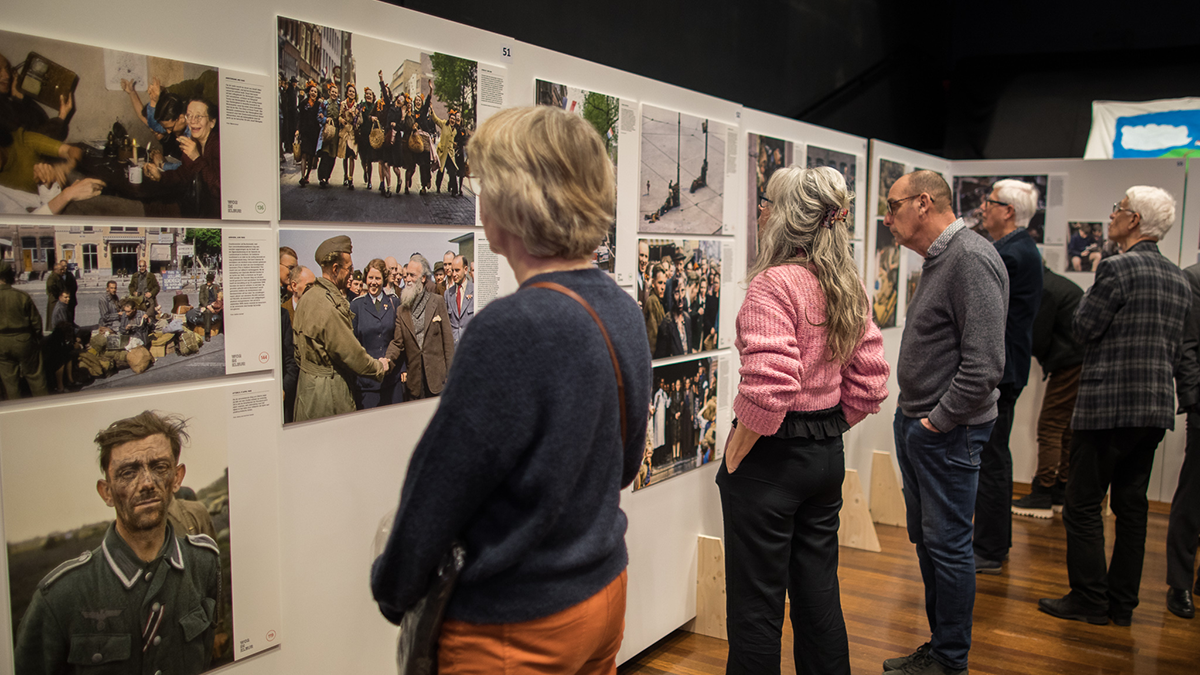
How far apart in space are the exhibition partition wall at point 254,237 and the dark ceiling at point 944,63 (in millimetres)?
1484

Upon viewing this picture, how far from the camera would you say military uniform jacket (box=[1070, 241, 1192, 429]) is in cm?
360

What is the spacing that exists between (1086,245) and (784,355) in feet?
17.6

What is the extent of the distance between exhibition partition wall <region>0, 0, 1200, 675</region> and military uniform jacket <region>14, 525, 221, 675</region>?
0.03 metres

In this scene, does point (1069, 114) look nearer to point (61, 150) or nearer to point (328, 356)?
point (328, 356)

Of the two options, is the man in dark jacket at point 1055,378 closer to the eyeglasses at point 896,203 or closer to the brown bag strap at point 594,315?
the eyeglasses at point 896,203

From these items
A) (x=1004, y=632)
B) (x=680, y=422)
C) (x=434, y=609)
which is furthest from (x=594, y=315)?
(x=1004, y=632)

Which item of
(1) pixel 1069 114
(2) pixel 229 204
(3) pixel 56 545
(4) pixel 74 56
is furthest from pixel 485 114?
(1) pixel 1069 114

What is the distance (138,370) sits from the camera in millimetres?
1751

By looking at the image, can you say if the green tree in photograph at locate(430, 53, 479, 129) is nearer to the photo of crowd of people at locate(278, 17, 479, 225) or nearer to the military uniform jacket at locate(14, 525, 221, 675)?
the photo of crowd of people at locate(278, 17, 479, 225)

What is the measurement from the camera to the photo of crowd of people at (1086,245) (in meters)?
6.41

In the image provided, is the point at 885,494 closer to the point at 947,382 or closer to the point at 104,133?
the point at 947,382

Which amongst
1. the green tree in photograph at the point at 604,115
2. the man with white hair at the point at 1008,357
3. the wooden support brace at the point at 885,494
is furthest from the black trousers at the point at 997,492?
the green tree in photograph at the point at 604,115

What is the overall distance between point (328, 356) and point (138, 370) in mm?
459

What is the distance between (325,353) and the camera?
2.10 meters
